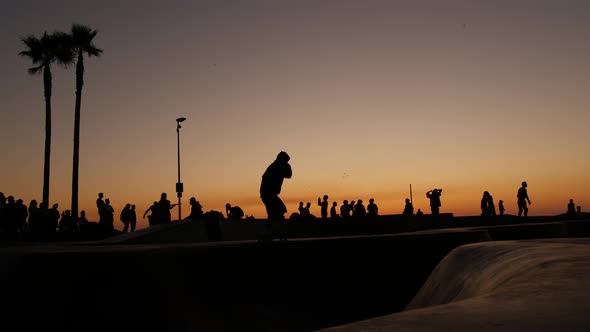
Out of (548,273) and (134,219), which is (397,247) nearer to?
(548,273)

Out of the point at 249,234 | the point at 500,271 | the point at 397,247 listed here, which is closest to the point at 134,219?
the point at 249,234

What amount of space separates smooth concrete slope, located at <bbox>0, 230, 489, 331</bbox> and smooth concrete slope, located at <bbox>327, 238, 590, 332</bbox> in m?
2.89

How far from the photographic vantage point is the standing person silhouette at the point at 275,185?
9641 mm

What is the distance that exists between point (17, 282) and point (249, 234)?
1643 cm

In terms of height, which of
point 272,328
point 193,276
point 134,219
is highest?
point 134,219

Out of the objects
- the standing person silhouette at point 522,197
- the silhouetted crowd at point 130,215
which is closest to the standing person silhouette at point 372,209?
the silhouetted crowd at point 130,215

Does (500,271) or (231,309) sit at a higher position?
(500,271)

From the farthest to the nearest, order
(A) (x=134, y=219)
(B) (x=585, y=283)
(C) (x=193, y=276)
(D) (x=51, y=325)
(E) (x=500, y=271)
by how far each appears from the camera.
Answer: (A) (x=134, y=219) < (C) (x=193, y=276) < (D) (x=51, y=325) < (E) (x=500, y=271) < (B) (x=585, y=283)

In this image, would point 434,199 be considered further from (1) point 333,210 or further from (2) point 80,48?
(2) point 80,48

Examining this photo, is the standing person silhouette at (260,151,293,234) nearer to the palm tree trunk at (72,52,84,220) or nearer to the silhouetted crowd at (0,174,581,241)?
the silhouetted crowd at (0,174,581,241)

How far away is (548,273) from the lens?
352 centimetres

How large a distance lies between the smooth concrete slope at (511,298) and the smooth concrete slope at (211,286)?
114 inches

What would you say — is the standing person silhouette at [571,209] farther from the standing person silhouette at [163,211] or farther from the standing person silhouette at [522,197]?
the standing person silhouette at [163,211]

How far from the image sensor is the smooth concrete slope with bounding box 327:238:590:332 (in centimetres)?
219
